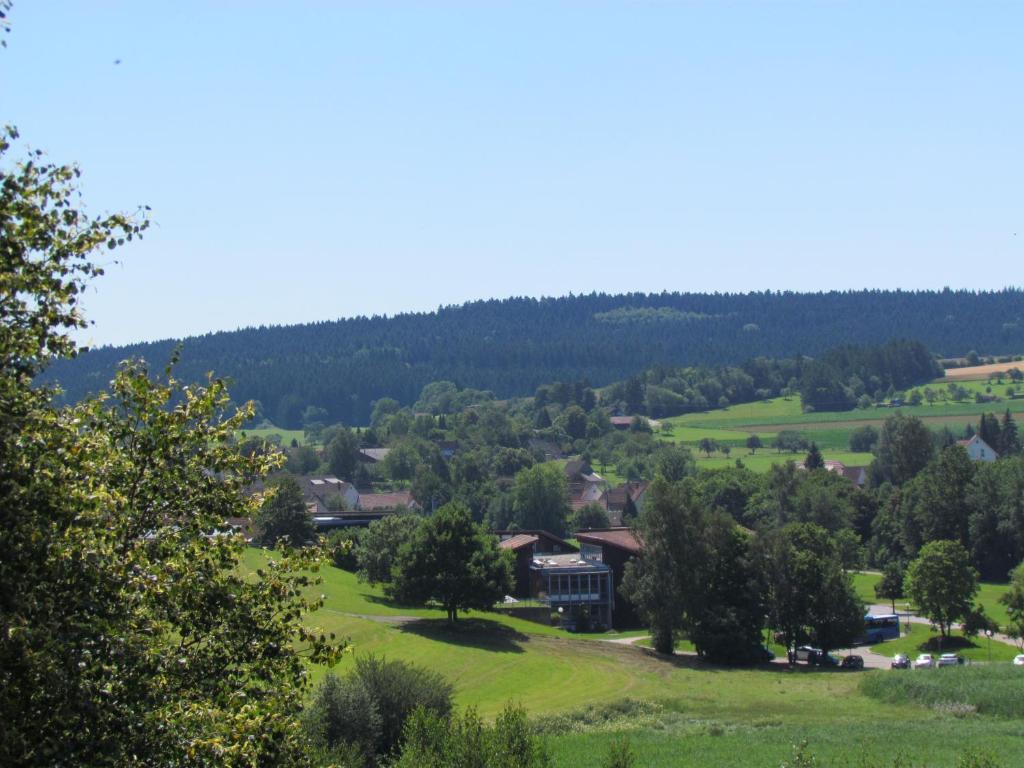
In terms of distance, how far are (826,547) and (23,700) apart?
68036 millimetres

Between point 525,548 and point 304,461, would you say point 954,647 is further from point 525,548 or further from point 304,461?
point 304,461

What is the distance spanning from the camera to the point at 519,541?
83.6 metres

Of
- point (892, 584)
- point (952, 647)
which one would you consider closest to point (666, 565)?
point (952, 647)

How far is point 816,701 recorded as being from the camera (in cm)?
5009

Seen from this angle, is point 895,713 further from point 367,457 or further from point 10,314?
point 367,457

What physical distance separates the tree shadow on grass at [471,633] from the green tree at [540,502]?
49.2m

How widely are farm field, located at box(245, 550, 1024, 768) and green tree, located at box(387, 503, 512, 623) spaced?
129 centimetres

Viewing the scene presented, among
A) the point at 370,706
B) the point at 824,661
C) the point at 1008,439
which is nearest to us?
the point at 370,706

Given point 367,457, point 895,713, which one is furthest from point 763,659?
point 367,457

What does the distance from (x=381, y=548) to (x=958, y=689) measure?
3526cm

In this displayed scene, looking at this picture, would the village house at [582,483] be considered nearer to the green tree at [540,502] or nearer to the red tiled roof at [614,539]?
the green tree at [540,502]

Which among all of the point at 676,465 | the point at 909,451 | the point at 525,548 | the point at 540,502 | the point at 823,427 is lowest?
the point at 525,548

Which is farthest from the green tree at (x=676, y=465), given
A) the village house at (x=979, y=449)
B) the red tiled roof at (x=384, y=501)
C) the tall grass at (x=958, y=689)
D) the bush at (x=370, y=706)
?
the bush at (x=370, y=706)

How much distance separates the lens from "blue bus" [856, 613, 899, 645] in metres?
72.0
